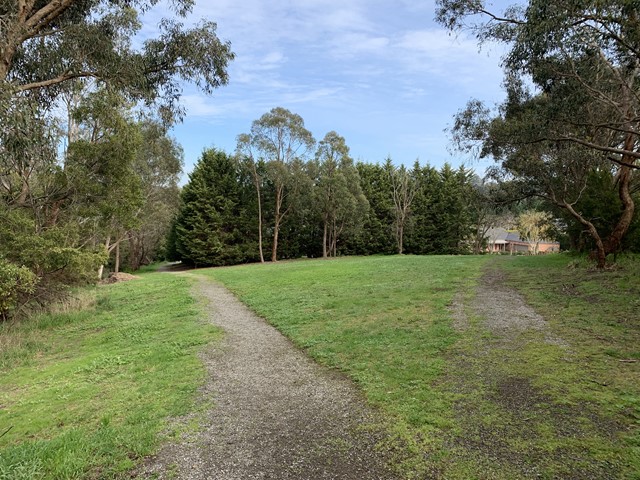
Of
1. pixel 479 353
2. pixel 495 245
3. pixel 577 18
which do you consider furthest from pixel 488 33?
pixel 495 245

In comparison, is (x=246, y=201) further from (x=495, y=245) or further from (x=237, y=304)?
(x=495, y=245)

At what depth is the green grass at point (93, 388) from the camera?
11.7 feet

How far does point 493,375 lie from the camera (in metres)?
5.06

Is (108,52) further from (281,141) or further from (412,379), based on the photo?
(281,141)

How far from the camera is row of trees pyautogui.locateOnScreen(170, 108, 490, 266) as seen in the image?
34125 millimetres

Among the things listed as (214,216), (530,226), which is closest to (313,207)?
(214,216)

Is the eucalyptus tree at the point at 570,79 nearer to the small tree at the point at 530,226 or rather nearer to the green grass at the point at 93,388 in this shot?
the green grass at the point at 93,388

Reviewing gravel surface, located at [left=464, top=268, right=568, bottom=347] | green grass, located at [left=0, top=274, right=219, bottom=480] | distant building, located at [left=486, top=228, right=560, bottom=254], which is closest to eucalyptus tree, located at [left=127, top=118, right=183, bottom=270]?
green grass, located at [left=0, top=274, right=219, bottom=480]

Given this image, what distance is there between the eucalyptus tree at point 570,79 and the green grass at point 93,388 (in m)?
9.53

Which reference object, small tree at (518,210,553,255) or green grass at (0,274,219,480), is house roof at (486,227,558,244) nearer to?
small tree at (518,210,553,255)

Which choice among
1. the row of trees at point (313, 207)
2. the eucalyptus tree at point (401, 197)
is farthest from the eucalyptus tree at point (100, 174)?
the eucalyptus tree at point (401, 197)

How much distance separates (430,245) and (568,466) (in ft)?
137

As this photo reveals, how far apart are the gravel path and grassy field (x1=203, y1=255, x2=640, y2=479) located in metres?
0.34

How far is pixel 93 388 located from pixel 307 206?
31.9 metres
